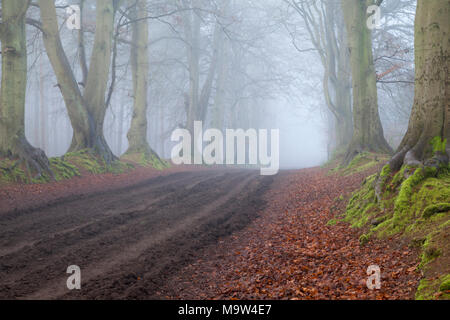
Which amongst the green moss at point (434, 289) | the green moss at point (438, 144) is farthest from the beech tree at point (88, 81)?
the green moss at point (434, 289)

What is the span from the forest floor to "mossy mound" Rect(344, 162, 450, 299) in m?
0.20

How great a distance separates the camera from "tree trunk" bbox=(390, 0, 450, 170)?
266 inches

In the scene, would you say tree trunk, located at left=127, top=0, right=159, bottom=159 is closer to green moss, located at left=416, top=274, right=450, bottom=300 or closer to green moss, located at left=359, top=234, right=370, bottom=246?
green moss, located at left=359, top=234, right=370, bottom=246

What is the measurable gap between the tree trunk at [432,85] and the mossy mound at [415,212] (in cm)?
47

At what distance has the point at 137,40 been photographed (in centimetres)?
2136

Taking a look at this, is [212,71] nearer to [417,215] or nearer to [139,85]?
[139,85]

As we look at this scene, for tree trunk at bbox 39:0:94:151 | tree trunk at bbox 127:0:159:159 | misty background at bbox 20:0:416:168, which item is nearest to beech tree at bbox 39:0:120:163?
tree trunk at bbox 39:0:94:151

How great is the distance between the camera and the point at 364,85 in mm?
13969

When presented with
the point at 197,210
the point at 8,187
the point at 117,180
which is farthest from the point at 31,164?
the point at 197,210

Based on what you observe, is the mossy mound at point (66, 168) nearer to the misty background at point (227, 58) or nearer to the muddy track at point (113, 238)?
the muddy track at point (113, 238)

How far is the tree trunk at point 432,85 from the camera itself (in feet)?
22.2

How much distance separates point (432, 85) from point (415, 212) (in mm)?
2619
